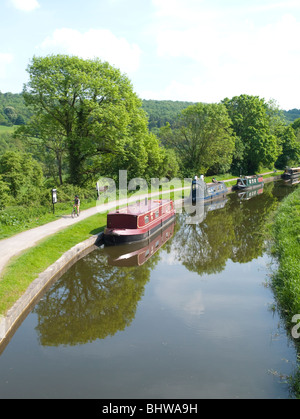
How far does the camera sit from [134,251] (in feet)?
51.3

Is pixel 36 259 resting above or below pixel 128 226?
below

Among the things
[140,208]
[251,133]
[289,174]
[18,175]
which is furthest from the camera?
[289,174]

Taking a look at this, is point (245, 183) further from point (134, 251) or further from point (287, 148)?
point (134, 251)

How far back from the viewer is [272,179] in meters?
47.9

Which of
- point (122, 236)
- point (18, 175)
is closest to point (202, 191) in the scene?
point (122, 236)

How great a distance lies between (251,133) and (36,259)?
40.1 meters

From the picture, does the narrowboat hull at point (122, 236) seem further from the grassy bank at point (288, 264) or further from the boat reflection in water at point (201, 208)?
the boat reflection in water at point (201, 208)

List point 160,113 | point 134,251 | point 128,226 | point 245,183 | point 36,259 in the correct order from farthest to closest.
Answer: point 160,113 → point 245,183 → point 128,226 → point 134,251 → point 36,259

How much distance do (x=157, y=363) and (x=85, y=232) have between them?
999 centimetres

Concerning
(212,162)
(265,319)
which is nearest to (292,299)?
(265,319)

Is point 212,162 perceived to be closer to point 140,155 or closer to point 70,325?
point 140,155

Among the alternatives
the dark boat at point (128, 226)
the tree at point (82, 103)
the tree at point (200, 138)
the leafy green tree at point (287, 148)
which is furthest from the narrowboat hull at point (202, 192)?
the leafy green tree at point (287, 148)

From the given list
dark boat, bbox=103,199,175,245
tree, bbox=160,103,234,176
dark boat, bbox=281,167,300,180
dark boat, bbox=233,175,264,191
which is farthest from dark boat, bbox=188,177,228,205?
dark boat, bbox=281,167,300,180

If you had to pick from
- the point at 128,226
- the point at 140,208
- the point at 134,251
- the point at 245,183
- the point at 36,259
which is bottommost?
the point at 134,251
